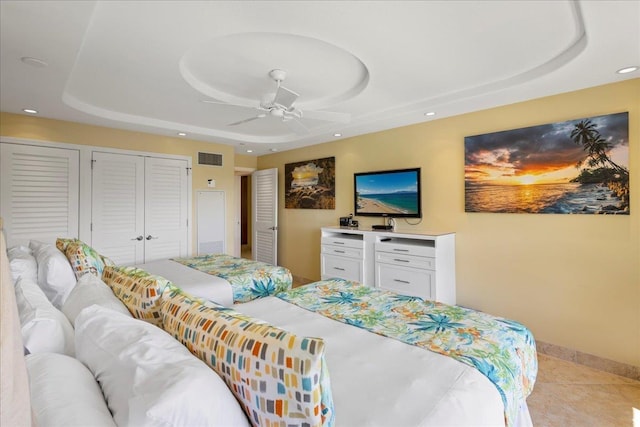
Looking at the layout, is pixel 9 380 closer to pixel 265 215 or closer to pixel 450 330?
pixel 450 330

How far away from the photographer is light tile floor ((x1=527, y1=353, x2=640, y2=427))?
2.10m

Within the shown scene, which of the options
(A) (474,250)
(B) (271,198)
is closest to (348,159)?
(B) (271,198)

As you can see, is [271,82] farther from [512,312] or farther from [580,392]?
[580,392]

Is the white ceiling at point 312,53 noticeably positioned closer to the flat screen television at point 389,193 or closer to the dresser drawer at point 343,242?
the flat screen television at point 389,193

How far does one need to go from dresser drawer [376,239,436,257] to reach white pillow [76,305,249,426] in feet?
9.48

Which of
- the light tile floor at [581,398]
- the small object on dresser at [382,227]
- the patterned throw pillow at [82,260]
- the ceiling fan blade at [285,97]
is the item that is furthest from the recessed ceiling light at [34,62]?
the light tile floor at [581,398]

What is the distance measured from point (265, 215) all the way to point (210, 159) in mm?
1458

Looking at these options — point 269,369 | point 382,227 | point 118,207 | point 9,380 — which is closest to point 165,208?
point 118,207

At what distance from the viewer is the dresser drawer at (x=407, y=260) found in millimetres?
3446

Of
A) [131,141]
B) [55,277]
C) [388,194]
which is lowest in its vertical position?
[55,277]

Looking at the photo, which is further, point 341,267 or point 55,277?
point 341,267

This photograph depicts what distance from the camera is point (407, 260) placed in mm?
3631

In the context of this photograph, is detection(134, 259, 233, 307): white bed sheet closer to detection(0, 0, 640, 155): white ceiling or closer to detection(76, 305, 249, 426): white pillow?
detection(76, 305, 249, 426): white pillow

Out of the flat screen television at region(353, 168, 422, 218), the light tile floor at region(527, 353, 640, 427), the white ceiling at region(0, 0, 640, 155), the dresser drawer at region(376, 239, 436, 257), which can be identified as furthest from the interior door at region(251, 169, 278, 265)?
the light tile floor at region(527, 353, 640, 427)
